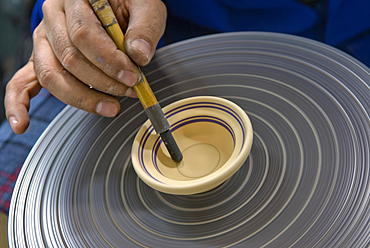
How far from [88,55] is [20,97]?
1.32ft

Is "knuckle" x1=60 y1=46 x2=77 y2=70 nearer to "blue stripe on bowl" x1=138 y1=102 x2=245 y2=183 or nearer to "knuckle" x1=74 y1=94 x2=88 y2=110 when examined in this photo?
"knuckle" x1=74 y1=94 x2=88 y2=110

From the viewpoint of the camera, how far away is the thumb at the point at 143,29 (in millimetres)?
740

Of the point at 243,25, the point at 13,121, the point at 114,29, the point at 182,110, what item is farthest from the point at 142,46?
the point at 243,25

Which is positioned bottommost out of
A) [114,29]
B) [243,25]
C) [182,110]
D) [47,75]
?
[243,25]

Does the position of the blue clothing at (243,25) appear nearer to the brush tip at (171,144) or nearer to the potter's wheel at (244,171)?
the potter's wheel at (244,171)

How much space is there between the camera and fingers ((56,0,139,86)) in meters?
0.73

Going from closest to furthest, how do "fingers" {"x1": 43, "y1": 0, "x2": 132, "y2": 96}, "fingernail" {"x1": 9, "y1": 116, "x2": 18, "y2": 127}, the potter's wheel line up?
the potter's wheel
"fingers" {"x1": 43, "y1": 0, "x2": 132, "y2": 96}
"fingernail" {"x1": 9, "y1": 116, "x2": 18, "y2": 127}

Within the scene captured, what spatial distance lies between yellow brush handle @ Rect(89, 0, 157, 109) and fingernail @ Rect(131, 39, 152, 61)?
0.03 metres

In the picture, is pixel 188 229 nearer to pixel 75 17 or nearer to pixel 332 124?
pixel 332 124

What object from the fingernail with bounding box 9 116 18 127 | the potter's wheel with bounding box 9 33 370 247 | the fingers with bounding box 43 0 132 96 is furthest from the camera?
the fingernail with bounding box 9 116 18 127

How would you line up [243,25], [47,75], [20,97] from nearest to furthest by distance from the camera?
[47,75] < [20,97] < [243,25]

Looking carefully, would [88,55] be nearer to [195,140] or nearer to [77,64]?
[77,64]

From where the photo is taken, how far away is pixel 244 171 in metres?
0.71

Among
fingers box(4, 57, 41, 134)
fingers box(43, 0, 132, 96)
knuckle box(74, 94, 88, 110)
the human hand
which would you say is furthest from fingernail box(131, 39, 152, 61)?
fingers box(4, 57, 41, 134)
